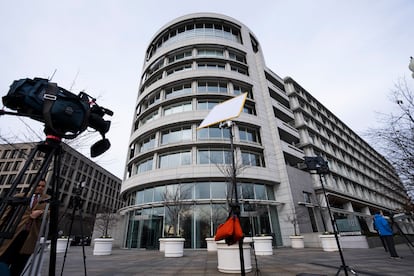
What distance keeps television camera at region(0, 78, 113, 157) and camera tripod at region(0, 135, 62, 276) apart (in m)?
0.15

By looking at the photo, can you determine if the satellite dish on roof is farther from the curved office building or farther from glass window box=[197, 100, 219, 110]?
glass window box=[197, 100, 219, 110]

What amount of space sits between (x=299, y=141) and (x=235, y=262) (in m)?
23.2

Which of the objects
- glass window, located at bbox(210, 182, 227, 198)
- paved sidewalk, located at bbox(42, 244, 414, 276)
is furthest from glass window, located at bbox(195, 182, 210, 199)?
paved sidewalk, located at bbox(42, 244, 414, 276)

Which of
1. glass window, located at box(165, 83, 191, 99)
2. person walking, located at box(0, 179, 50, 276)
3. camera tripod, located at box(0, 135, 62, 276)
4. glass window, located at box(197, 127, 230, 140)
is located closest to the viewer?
camera tripod, located at box(0, 135, 62, 276)

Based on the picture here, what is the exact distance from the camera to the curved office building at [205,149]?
50.9 feet

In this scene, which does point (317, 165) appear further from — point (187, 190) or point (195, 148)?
point (195, 148)

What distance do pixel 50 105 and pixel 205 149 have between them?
16.3m

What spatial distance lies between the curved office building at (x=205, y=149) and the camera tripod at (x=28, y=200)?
39.6 feet

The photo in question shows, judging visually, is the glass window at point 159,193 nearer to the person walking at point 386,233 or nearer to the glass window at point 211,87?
the glass window at point 211,87

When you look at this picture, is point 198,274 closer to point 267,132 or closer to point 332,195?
point 267,132

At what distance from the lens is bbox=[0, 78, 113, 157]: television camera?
68.6 inches

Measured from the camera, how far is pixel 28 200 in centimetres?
148

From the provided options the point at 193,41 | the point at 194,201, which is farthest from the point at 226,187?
the point at 193,41

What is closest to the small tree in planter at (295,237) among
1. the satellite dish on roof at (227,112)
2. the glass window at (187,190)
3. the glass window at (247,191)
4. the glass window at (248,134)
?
the glass window at (247,191)
